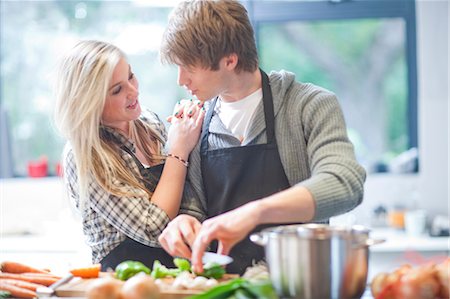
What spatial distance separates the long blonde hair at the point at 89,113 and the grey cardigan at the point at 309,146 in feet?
0.82

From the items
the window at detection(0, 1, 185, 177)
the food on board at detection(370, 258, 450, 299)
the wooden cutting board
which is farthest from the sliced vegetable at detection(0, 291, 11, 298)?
the window at detection(0, 1, 185, 177)

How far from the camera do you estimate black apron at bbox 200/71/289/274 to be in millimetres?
2447

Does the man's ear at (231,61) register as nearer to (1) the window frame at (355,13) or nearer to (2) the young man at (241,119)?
(2) the young man at (241,119)

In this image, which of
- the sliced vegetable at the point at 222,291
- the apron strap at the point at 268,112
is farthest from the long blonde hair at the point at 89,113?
the sliced vegetable at the point at 222,291

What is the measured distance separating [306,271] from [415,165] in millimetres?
3823

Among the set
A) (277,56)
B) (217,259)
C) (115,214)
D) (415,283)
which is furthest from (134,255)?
(277,56)

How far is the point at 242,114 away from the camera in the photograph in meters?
2.51

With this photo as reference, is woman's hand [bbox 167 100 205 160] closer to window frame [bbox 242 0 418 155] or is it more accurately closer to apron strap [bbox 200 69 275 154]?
apron strap [bbox 200 69 275 154]

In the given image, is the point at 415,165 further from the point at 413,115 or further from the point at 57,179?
the point at 57,179

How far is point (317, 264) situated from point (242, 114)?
869 millimetres

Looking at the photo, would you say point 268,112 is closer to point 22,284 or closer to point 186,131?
point 186,131

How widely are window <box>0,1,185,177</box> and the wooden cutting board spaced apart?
3552mm

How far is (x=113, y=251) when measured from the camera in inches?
101

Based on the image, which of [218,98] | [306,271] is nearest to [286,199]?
[306,271]
